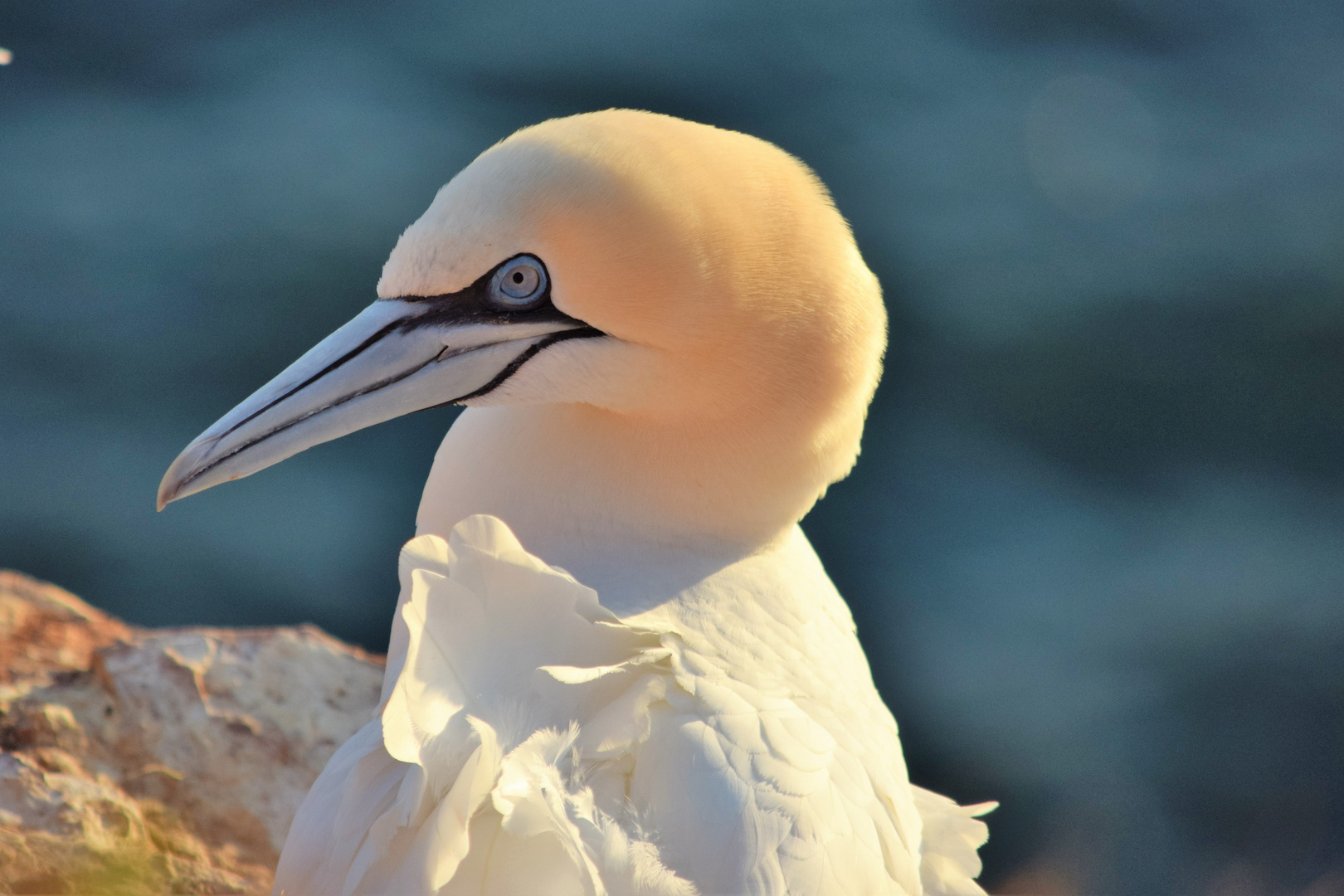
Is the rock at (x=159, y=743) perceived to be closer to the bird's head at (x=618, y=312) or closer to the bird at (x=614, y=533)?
the bird at (x=614, y=533)

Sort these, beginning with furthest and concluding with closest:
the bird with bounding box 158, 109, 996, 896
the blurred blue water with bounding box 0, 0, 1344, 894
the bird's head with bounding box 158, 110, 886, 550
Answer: the blurred blue water with bounding box 0, 0, 1344, 894
the bird's head with bounding box 158, 110, 886, 550
the bird with bounding box 158, 109, 996, 896

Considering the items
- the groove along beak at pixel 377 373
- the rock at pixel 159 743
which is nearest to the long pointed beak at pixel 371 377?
the groove along beak at pixel 377 373

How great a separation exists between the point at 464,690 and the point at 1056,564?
4390 mm

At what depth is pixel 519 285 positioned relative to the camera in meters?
2.78

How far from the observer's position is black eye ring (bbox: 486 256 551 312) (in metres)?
2.76

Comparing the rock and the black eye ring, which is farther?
the rock

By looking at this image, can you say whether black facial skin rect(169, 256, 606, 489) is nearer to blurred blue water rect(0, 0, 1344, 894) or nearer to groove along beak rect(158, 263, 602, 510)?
groove along beak rect(158, 263, 602, 510)

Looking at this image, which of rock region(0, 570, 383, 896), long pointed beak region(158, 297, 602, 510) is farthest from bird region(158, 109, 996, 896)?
rock region(0, 570, 383, 896)

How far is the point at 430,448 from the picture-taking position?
6551 mm

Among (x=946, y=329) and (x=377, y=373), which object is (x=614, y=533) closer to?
(x=377, y=373)

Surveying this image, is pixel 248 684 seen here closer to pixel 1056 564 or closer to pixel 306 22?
pixel 1056 564

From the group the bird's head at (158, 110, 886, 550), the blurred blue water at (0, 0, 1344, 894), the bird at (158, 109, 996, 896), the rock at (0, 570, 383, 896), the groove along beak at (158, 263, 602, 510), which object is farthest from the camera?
the blurred blue water at (0, 0, 1344, 894)

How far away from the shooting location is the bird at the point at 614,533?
2430mm

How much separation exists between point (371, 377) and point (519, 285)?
357 millimetres
